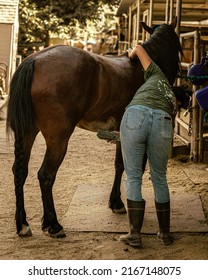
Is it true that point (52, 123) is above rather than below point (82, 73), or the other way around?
below

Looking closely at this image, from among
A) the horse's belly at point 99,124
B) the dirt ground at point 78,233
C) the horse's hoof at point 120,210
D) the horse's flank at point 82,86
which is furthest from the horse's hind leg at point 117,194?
the dirt ground at point 78,233

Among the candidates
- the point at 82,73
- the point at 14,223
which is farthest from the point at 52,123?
the point at 14,223

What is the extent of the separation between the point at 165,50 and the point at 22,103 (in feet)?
4.16

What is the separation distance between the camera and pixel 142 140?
12.3ft

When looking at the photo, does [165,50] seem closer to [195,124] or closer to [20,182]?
[20,182]

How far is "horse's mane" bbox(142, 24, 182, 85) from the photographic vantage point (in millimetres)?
4434

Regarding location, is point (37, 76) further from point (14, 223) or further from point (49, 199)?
point (14, 223)

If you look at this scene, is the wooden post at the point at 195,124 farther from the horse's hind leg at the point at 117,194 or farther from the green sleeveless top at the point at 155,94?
the green sleeveless top at the point at 155,94

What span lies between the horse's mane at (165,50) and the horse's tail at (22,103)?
100 cm

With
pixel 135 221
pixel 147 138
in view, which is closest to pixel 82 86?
pixel 147 138

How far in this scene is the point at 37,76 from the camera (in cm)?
415

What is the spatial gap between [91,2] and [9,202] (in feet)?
77.6

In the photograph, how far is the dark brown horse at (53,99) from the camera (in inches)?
163
